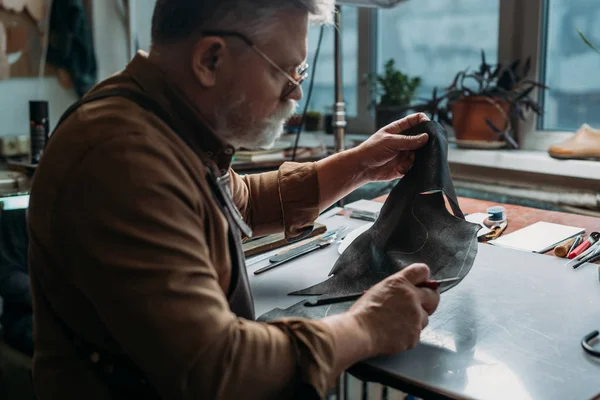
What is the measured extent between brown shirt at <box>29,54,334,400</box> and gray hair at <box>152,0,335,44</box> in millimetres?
77

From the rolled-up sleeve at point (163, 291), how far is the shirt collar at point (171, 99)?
128mm

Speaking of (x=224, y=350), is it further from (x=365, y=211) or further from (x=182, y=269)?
(x=365, y=211)

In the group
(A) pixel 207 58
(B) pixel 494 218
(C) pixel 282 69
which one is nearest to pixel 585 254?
(B) pixel 494 218

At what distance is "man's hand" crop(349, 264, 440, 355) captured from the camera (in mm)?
879

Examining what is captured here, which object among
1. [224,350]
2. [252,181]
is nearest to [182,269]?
[224,350]

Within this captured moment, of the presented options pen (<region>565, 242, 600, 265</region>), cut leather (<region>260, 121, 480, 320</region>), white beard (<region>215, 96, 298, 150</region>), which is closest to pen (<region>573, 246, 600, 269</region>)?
pen (<region>565, 242, 600, 265</region>)

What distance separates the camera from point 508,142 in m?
2.39

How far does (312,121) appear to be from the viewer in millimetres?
3145

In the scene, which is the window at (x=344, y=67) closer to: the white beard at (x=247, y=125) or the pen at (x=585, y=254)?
the pen at (x=585, y=254)

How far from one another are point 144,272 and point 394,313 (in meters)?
0.36

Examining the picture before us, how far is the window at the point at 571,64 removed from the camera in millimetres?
2199

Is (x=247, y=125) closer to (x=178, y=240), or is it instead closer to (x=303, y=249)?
(x=178, y=240)

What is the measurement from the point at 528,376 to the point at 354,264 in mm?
414

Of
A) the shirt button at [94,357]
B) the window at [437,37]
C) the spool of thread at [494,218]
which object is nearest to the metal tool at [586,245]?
the spool of thread at [494,218]
